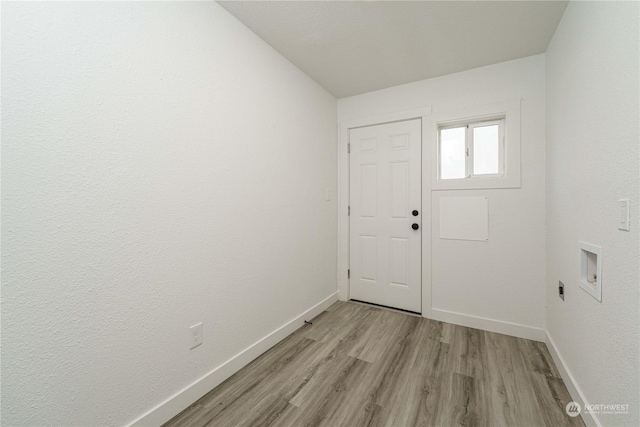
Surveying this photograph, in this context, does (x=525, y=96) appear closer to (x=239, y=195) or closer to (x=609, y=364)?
(x=609, y=364)

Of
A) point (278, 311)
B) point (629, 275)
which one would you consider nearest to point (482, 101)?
point (629, 275)

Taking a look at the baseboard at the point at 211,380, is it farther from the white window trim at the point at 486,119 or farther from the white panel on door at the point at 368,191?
the white window trim at the point at 486,119

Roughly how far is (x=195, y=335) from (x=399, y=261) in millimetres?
2034

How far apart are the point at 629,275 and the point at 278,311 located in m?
2.02

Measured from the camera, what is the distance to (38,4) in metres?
0.94

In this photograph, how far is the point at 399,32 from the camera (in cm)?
187

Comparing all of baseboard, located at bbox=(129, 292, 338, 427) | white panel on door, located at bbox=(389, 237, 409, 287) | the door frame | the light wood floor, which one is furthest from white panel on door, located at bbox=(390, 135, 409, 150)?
baseboard, located at bbox=(129, 292, 338, 427)

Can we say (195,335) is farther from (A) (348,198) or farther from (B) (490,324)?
(B) (490,324)

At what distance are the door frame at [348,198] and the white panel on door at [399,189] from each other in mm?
165

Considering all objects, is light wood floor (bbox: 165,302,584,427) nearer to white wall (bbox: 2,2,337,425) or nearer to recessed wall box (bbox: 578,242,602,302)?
white wall (bbox: 2,2,337,425)

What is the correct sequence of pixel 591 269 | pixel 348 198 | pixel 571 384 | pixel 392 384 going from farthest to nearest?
1. pixel 348 198
2. pixel 392 384
3. pixel 571 384
4. pixel 591 269

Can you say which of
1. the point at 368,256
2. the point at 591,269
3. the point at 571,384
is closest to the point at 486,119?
the point at 591,269

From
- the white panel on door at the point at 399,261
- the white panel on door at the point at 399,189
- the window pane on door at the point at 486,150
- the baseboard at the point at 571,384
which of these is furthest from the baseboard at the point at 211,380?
the window pane on door at the point at 486,150

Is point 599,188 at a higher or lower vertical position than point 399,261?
higher
